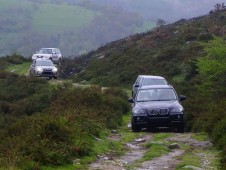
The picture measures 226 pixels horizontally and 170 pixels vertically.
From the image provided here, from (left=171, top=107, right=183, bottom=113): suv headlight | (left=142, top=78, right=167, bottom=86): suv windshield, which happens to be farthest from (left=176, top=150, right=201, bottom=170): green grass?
(left=142, top=78, right=167, bottom=86): suv windshield

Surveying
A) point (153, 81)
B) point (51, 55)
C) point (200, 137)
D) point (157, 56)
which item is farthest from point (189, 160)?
point (51, 55)

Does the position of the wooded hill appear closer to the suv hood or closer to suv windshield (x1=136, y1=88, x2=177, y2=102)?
the suv hood

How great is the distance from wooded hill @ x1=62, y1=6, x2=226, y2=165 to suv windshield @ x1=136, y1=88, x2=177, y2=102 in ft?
3.75

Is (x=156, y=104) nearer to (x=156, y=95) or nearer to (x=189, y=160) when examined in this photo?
(x=156, y=95)

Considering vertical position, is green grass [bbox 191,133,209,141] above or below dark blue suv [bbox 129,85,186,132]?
below

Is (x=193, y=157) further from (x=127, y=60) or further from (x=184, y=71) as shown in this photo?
(x=127, y=60)

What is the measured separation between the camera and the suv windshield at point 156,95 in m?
20.4

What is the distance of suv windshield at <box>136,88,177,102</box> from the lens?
2042 cm

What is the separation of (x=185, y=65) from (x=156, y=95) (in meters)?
17.0

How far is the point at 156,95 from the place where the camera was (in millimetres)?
20625

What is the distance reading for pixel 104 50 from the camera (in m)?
58.5

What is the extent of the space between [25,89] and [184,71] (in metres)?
9.99

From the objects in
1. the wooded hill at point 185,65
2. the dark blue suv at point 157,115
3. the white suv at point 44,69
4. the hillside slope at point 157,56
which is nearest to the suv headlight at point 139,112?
the dark blue suv at point 157,115

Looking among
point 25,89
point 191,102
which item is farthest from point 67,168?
point 25,89
